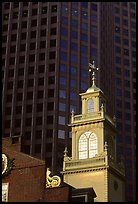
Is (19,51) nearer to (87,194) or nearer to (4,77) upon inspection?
(4,77)

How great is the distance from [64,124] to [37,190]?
9767cm

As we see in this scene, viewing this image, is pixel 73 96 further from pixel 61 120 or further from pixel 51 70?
pixel 51 70

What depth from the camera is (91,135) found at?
5981cm

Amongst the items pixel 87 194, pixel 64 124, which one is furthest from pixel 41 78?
pixel 87 194

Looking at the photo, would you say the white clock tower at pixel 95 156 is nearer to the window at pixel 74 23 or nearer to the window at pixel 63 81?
the window at pixel 63 81

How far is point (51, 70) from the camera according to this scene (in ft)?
491

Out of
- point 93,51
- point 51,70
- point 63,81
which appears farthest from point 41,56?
point 93,51

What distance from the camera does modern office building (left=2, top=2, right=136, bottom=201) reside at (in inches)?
5477

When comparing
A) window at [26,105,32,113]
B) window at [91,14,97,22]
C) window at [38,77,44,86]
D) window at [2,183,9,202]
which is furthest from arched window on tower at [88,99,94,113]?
window at [91,14,97,22]

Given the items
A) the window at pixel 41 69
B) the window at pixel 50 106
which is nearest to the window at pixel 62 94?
the window at pixel 50 106

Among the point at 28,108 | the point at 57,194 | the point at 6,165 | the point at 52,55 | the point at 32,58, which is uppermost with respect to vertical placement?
the point at 52,55

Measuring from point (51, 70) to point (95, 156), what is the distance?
9345cm

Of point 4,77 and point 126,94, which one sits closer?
point 4,77

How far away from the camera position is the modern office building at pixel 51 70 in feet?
456
